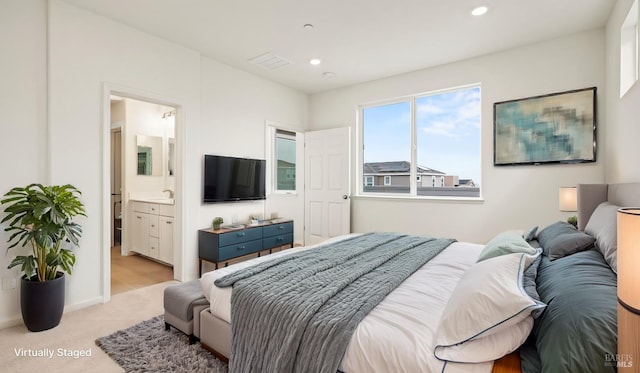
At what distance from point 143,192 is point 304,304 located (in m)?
4.69

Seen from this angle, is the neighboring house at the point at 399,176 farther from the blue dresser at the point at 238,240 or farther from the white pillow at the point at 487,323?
the white pillow at the point at 487,323

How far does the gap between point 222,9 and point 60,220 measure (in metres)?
2.33

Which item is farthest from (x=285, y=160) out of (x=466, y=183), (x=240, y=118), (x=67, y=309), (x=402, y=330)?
(x=402, y=330)

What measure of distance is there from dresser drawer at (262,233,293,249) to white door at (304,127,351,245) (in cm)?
66

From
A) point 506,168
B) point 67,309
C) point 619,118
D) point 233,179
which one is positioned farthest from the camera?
point 233,179

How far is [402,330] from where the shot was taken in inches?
49.5

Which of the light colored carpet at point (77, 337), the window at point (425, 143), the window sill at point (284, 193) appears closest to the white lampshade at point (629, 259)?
the light colored carpet at point (77, 337)

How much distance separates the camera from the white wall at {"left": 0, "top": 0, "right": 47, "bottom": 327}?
7.99 ft

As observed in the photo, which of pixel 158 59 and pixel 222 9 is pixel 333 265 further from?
pixel 158 59

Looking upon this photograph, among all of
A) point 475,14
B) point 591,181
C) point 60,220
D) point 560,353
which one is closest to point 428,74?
point 475,14

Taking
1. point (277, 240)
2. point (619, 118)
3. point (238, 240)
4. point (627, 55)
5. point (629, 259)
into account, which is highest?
point (627, 55)

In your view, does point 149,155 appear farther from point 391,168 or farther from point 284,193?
point 391,168

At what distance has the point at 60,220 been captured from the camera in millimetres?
2445

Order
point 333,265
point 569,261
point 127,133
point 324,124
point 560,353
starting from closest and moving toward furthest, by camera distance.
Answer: point 560,353, point 569,261, point 333,265, point 127,133, point 324,124
